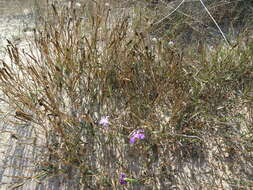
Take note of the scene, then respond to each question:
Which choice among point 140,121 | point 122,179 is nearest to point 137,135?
point 140,121

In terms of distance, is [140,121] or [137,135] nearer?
[137,135]

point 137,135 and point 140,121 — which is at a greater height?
point 140,121

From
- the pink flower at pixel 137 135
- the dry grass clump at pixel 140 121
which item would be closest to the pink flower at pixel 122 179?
the dry grass clump at pixel 140 121

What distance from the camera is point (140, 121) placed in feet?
4.71

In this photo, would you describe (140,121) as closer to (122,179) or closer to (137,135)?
(137,135)

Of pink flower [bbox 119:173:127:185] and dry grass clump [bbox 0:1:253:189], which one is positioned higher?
dry grass clump [bbox 0:1:253:189]

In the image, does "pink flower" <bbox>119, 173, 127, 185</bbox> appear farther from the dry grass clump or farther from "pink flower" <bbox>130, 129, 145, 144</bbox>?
"pink flower" <bbox>130, 129, 145, 144</bbox>

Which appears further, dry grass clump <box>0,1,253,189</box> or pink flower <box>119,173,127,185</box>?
dry grass clump <box>0,1,253,189</box>

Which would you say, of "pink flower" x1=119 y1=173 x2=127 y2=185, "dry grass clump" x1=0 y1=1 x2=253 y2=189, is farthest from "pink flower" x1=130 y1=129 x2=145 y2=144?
"pink flower" x1=119 y1=173 x2=127 y2=185

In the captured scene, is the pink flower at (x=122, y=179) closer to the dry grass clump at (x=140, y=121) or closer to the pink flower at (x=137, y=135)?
the dry grass clump at (x=140, y=121)

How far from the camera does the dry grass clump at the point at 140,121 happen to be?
1383 mm

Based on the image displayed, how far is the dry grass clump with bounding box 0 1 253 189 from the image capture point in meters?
1.38

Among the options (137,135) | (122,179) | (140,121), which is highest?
(140,121)

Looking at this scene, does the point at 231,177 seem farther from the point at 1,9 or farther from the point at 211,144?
the point at 1,9
